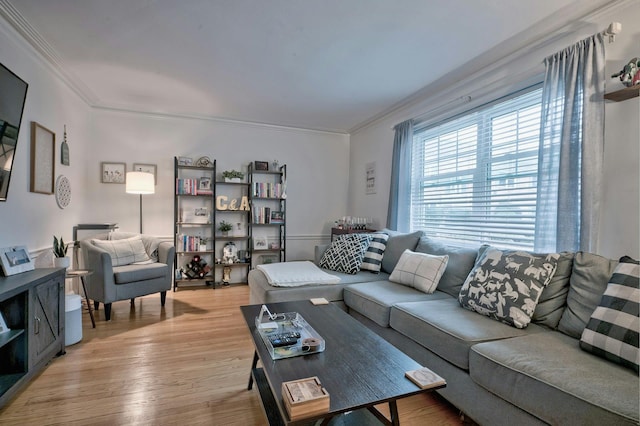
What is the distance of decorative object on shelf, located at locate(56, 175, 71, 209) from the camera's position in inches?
126

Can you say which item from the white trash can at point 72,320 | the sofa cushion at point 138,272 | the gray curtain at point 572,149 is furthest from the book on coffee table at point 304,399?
the sofa cushion at point 138,272

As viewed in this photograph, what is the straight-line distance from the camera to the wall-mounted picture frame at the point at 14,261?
6.61 feet

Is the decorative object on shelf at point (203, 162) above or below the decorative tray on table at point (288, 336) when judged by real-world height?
above

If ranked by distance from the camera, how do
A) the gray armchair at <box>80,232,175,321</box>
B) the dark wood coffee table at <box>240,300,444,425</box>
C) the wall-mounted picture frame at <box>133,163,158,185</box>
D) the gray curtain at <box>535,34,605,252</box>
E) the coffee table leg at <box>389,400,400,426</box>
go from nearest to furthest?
1. the dark wood coffee table at <box>240,300,444,425</box>
2. the coffee table leg at <box>389,400,400,426</box>
3. the gray curtain at <box>535,34,605,252</box>
4. the gray armchair at <box>80,232,175,321</box>
5. the wall-mounted picture frame at <box>133,163,158,185</box>

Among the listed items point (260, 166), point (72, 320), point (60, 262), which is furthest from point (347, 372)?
point (260, 166)

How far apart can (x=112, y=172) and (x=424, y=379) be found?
14.6 feet

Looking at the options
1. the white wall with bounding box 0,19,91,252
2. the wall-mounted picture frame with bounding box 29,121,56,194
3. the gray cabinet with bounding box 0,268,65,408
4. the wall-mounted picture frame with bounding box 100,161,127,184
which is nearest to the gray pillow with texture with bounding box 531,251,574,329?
the gray cabinet with bounding box 0,268,65,408

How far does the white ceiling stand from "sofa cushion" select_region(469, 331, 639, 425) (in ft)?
6.82

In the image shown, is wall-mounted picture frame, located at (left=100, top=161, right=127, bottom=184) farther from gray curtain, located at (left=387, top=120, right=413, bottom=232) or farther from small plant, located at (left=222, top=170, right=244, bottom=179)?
gray curtain, located at (left=387, top=120, right=413, bottom=232)

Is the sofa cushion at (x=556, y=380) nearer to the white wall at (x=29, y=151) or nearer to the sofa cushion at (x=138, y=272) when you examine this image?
the sofa cushion at (x=138, y=272)

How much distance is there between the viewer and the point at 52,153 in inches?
120

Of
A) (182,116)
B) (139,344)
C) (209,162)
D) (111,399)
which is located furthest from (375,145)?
(111,399)

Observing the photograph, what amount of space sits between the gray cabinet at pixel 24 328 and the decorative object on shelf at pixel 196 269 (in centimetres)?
216

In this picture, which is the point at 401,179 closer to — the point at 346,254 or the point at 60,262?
the point at 346,254
